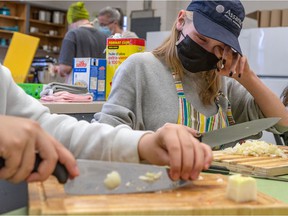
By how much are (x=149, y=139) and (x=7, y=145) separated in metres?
0.30

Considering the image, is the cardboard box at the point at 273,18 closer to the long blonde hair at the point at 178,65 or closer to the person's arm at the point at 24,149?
the long blonde hair at the point at 178,65

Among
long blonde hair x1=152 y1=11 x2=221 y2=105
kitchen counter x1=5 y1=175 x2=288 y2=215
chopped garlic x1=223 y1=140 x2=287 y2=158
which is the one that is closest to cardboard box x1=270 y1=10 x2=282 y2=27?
long blonde hair x1=152 y1=11 x2=221 y2=105

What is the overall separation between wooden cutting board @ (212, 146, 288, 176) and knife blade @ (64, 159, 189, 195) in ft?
1.07

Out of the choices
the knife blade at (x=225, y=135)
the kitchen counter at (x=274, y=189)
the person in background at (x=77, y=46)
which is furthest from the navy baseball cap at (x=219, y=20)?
the person in background at (x=77, y=46)

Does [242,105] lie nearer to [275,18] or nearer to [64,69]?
[64,69]

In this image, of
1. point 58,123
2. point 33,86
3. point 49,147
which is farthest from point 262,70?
point 49,147

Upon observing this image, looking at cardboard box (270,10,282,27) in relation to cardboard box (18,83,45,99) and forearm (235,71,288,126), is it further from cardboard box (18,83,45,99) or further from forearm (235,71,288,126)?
cardboard box (18,83,45,99)

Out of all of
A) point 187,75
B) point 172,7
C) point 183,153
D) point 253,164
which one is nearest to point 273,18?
point 172,7

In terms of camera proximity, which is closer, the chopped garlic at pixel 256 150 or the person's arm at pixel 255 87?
the chopped garlic at pixel 256 150

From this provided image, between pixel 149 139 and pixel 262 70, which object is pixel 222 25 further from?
pixel 262 70

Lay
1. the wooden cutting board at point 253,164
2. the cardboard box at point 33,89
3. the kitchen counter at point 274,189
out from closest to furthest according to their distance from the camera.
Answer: the kitchen counter at point 274,189 → the wooden cutting board at point 253,164 → the cardboard box at point 33,89

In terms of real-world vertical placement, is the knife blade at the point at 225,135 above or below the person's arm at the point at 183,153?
below

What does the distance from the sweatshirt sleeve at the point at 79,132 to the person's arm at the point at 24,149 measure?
21cm

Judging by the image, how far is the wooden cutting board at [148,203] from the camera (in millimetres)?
622
